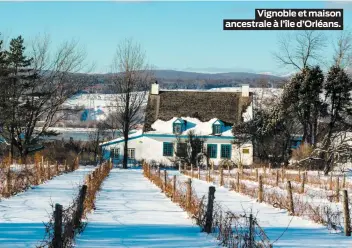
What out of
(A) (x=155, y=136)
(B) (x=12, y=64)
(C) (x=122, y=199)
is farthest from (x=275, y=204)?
(A) (x=155, y=136)

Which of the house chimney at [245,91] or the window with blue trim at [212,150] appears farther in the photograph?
the house chimney at [245,91]

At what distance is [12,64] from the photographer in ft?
171

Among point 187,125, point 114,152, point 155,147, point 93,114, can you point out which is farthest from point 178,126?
point 93,114

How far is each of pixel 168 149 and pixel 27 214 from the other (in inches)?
1758

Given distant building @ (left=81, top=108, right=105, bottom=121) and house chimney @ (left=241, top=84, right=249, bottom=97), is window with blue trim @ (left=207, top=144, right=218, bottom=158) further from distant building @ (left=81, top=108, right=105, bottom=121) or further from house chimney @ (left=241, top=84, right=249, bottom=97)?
distant building @ (left=81, top=108, right=105, bottom=121)

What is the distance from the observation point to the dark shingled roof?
205 feet

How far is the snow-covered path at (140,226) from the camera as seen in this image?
11.5 m

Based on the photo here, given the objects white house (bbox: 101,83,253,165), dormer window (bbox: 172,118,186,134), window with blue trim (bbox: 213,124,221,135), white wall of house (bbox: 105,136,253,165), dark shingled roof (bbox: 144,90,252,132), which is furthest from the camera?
dark shingled roof (bbox: 144,90,252,132)

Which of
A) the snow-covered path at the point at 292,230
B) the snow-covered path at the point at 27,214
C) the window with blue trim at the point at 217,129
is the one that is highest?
the window with blue trim at the point at 217,129

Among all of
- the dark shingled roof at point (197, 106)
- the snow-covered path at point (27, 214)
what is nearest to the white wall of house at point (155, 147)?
the dark shingled roof at point (197, 106)

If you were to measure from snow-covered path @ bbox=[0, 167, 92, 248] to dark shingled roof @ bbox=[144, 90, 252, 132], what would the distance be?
3876cm

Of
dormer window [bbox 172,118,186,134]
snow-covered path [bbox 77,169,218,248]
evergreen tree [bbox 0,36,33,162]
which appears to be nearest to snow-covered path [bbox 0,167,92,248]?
snow-covered path [bbox 77,169,218,248]

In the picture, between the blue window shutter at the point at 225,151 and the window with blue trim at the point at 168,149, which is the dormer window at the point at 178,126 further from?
the blue window shutter at the point at 225,151

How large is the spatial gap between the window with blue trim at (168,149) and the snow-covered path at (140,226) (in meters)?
39.0
